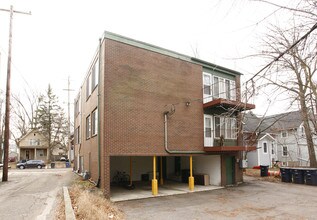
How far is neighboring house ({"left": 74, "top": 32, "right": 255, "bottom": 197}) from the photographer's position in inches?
521

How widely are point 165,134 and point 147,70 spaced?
379 cm

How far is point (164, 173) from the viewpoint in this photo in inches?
860

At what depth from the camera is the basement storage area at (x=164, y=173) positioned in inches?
669

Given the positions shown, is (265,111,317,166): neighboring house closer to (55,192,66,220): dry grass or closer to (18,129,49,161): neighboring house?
(55,192,66,220): dry grass

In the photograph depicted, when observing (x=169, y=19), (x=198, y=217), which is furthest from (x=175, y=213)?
(x=169, y=19)

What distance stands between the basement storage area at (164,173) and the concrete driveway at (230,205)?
262cm

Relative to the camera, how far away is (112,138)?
12.9 metres

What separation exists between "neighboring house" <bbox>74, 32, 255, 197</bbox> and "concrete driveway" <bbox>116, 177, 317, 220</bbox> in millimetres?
2180

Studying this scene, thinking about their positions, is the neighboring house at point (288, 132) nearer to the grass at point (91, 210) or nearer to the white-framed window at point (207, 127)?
the white-framed window at point (207, 127)

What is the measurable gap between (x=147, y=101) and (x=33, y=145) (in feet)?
149

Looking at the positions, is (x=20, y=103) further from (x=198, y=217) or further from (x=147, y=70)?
(x=198, y=217)

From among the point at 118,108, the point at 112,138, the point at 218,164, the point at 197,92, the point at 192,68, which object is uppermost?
the point at 192,68

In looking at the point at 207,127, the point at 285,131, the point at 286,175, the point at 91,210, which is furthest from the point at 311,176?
the point at 91,210

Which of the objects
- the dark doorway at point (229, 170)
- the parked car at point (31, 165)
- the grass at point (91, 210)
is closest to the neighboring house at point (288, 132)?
the dark doorway at point (229, 170)
